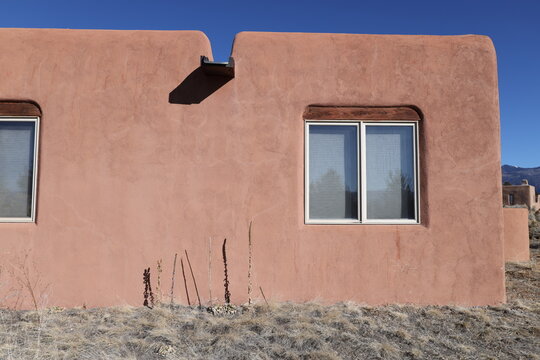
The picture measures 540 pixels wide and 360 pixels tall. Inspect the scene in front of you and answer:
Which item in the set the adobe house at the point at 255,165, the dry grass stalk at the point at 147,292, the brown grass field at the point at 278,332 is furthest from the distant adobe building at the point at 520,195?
the dry grass stalk at the point at 147,292

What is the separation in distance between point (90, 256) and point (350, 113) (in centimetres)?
396

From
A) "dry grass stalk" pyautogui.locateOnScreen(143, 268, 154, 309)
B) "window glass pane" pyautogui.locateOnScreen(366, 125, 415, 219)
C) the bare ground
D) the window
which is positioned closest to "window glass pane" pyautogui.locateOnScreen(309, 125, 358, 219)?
the window

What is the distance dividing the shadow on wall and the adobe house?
19mm

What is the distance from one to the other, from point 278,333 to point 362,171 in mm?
2399

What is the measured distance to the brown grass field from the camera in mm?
4141

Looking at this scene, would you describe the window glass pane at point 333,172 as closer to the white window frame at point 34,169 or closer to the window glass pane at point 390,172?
the window glass pane at point 390,172

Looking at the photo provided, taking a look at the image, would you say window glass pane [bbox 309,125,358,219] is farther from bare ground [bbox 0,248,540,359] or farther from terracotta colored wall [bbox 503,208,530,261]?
terracotta colored wall [bbox 503,208,530,261]

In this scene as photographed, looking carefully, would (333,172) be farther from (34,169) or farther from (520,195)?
(520,195)

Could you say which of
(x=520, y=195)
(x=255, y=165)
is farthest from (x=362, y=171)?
(x=520, y=195)

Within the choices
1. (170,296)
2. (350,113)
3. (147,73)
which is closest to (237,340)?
(170,296)

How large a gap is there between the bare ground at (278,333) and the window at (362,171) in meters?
1.25

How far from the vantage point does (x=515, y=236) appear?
31.2ft

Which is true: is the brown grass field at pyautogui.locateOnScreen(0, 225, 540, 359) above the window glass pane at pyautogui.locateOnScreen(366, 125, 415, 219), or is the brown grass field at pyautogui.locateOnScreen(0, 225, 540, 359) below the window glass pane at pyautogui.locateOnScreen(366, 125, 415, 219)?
below

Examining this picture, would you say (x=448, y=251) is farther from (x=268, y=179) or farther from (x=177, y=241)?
(x=177, y=241)
